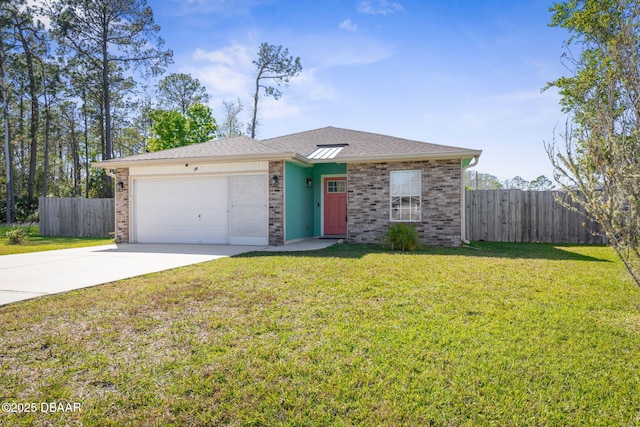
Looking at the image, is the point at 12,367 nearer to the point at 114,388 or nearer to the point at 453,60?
the point at 114,388

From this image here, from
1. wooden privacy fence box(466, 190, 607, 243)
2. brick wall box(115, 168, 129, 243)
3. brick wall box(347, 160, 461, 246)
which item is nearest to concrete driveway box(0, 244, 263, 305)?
brick wall box(115, 168, 129, 243)

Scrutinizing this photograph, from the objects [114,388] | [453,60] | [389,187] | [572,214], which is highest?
[453,60]

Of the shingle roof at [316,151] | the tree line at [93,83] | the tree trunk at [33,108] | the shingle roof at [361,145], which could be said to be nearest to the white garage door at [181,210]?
the shingle roof at [316,151]

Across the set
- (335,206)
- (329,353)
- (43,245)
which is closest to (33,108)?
(43,245)

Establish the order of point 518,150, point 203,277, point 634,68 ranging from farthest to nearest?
point 518,150 < point 203,277 < point 634,68

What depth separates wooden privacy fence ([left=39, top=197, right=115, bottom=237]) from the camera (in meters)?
15.8

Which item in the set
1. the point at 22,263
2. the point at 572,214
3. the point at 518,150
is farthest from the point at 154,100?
the point at 572,214

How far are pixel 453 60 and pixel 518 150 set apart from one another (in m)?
5.13

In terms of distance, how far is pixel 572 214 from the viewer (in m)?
12.0

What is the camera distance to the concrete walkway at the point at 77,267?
17.2 feet

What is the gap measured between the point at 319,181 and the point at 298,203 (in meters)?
1.52

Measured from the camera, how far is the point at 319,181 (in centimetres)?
1277

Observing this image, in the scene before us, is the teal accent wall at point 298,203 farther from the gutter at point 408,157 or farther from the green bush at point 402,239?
the green bush at point 402,239

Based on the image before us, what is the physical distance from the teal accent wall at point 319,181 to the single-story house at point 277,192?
0.04 m
